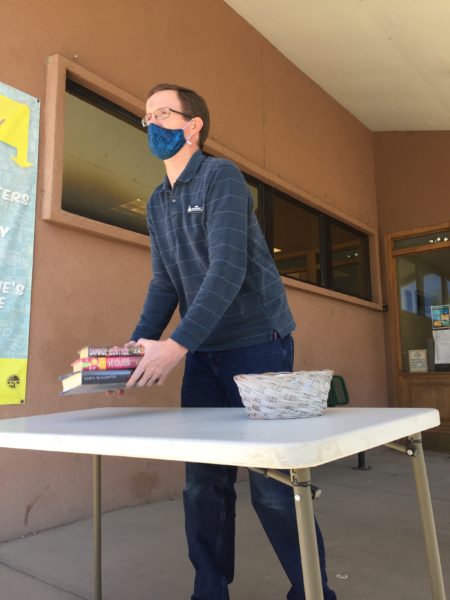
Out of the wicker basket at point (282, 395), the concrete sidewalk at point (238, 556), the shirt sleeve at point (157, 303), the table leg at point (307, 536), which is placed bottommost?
the concrete sidewalk at point (238, 556)

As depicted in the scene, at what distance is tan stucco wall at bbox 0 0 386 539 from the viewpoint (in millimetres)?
2619

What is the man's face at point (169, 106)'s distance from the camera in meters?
1.52

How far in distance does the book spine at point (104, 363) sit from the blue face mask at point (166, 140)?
26.6 inches

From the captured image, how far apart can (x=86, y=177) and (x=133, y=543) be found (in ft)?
6.54

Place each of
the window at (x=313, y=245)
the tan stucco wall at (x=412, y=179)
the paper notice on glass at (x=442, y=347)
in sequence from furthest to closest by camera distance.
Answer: the tan stucco wall at (x=412, y=179), the paper notice on glass at (x=442, y=347), the window at (x=313, y=245)

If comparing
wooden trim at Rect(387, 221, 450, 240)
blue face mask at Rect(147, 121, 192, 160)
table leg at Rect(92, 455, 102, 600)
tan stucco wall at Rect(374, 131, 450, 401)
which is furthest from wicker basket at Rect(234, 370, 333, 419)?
wooden trim at Rect(387, 221, 450, 240)

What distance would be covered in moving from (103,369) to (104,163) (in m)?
2.37

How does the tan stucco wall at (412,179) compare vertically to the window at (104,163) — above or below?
above

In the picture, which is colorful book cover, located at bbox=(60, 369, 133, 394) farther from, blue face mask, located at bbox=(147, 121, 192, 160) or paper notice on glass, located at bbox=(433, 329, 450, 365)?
paper notice on glass, located at bbox=(433, 329, 450, 365)

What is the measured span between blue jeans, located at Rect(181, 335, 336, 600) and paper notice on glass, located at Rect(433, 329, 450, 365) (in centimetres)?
449

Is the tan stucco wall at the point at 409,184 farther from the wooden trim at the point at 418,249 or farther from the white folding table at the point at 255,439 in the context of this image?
the white folding table at the point at 255,439

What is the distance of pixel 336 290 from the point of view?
535cm

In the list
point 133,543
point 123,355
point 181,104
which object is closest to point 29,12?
point 181,104

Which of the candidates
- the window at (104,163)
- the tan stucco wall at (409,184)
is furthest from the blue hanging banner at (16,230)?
the tan stucco wall at (409,184)
